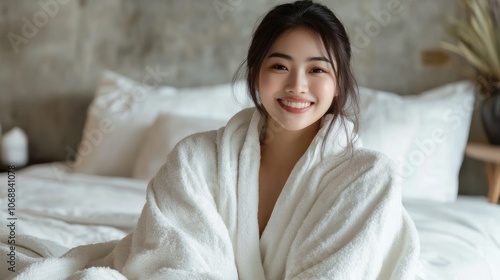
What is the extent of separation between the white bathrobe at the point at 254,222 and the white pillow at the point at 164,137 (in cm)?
118

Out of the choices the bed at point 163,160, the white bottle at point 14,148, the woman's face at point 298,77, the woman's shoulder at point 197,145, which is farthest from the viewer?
the white bottle at point 14,148

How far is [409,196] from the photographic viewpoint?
2.74 m

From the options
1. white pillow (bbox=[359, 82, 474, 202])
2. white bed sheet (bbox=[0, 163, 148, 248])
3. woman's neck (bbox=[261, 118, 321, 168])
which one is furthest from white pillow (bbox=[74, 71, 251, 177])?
woman's neck (bbox=[261, 118, 321, 168])

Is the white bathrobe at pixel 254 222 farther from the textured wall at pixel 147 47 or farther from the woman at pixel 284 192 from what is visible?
the textured wall at pixel 147 47

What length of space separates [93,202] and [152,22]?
1.35 meters

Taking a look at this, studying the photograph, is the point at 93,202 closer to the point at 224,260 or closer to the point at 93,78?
the point at 224,260

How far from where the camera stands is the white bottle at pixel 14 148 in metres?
3.64

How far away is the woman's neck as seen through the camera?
66.4 inches

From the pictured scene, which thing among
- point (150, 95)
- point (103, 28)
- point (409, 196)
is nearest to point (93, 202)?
point (150, 95)

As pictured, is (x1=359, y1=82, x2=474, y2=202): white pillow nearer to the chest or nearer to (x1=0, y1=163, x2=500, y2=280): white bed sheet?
(x1=0, y1=163, x2=500, y2=280): white bed sheet

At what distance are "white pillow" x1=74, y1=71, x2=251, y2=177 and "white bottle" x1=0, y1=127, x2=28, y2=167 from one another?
0.49 meters

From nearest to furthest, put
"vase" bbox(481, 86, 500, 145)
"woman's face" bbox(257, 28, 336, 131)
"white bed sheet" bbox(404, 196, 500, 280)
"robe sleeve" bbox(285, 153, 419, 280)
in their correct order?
"robe sleeve" bbox(285, 153, 419, 280) → "woman's face" bbox(257, 28, 336, 131) → "white bed sheet" bbox(404, 196, 500, 280) → "vase" bbox(481, 86, 500, 145)

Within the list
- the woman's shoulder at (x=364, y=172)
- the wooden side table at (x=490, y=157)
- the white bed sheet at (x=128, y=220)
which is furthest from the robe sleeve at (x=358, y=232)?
the wooden side table at (x=490, y=157)

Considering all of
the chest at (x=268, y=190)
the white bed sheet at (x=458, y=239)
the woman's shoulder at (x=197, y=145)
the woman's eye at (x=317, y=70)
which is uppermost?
the woman's eye at (x=317, y=70)
